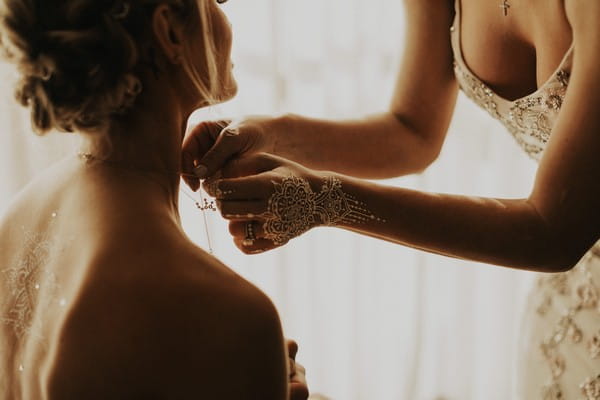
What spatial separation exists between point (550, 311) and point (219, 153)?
0.77 m

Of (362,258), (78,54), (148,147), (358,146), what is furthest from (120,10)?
(362,258)

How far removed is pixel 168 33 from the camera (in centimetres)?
86

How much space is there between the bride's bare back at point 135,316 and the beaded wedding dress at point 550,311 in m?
0.68

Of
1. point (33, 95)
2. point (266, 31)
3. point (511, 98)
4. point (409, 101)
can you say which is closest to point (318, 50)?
point (266, 31)

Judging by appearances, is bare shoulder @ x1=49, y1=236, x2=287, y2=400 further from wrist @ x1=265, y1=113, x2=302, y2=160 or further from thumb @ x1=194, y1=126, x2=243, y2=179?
wrist @ x1=265, y1=113, x2=302, y2=160

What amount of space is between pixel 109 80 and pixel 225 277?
29cm

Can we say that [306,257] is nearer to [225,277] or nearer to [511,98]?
[511,98]

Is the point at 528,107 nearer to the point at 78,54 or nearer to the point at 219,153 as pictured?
the point at 219,153

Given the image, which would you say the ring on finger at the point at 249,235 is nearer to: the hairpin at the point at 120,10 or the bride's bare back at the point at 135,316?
the bride's bare back at the point at 135,316

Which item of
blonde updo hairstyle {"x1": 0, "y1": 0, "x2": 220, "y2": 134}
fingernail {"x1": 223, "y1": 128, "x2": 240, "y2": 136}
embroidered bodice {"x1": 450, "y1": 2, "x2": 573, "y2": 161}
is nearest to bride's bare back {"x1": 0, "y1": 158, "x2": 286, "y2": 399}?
blonde updo hairstyle {"x1": 0, "y1": 0, "x2": 220, "y2": 134}

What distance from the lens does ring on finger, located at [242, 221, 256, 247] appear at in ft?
3.15

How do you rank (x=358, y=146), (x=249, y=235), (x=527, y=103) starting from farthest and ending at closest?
1. (x=358, y=146)
2. (x=527, y=103)
3. (x=249, y=235)

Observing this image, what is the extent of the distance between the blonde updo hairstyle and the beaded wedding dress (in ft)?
2.16

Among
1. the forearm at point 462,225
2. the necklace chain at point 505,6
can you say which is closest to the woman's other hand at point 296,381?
the forearm at point 462,225
